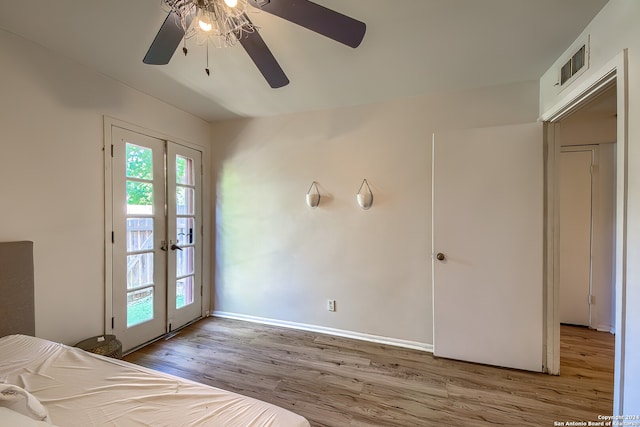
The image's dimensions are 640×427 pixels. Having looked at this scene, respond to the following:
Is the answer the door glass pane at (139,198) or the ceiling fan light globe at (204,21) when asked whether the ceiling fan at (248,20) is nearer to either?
the ceiling fan light globe at (204,21)

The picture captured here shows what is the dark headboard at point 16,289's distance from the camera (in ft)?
5.22

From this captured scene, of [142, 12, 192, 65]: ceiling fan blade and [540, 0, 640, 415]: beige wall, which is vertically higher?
[142, 12, 192, 65]: ceiling fan blade

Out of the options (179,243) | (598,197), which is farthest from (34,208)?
(598,197)

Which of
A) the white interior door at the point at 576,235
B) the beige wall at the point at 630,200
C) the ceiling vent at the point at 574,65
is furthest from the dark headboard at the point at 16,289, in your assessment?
the white interior door at the point at 576,235

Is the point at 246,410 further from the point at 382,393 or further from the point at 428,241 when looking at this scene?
the point at 428,241

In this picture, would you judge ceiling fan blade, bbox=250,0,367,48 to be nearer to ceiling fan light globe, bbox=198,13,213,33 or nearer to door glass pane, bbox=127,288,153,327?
ceiling fan light globe, bbox=198,13,213,33

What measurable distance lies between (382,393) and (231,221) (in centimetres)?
240

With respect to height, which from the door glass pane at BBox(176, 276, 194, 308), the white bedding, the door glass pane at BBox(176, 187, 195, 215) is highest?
the door glass pane at BBox(176, 187, 195, 215)

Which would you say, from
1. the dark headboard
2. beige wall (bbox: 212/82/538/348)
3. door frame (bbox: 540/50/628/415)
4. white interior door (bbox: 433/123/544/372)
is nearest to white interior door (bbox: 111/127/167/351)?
the dark headboard

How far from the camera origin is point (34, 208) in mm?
1802

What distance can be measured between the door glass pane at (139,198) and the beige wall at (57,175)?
234 millimetres

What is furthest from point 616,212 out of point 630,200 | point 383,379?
point 383,379

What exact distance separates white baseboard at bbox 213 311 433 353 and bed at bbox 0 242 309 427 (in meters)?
1.80

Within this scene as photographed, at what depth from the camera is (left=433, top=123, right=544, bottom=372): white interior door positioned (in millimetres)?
2080
